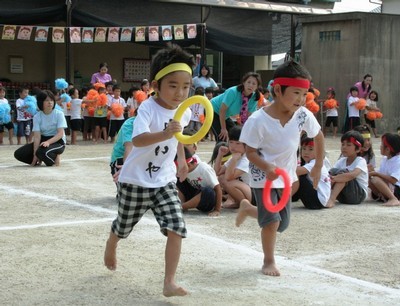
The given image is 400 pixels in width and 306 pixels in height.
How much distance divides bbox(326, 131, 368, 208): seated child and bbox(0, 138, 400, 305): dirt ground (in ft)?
0.69

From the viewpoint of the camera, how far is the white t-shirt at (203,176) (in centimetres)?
741

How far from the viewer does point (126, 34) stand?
1869 centimetres

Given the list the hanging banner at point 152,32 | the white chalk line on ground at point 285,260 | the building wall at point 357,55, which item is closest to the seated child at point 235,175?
the white chalk line on ground at point 285,260

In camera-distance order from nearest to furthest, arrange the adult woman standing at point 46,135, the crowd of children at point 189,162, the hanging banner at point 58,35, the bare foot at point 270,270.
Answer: the crowd of children at point 189,162, the bare foot at point 270,270, the adult woman standing at point 46,135, the hanging banner at point 58,35

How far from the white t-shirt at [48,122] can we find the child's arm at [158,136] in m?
7.51

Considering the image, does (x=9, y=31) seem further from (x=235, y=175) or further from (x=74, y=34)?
(x=235, y=175)

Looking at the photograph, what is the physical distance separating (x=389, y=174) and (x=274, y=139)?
396cm

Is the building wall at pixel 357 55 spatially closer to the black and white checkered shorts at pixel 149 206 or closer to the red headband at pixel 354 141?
the red headband at pixel 354 141

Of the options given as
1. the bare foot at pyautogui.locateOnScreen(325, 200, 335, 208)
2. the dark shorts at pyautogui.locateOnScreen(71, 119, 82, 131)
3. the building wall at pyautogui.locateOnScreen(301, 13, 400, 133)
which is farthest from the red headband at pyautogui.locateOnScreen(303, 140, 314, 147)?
the building wall at pyautogui.locateOnScreen(301, 13, 400, 133)

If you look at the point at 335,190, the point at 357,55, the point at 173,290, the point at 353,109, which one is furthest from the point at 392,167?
the point at 357,55

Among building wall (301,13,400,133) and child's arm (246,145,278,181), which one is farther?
building wall (301,13,400,133)

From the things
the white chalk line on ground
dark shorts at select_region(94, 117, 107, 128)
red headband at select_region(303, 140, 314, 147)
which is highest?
dark shorts at select_region(94, 117, 107, 128)

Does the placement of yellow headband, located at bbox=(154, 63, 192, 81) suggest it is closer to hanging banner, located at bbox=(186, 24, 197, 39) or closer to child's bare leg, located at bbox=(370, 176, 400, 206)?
child's bare leg, located at bbox=(370, 176, 400, 206)

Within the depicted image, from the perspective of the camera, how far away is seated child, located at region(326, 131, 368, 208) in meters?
8.22
